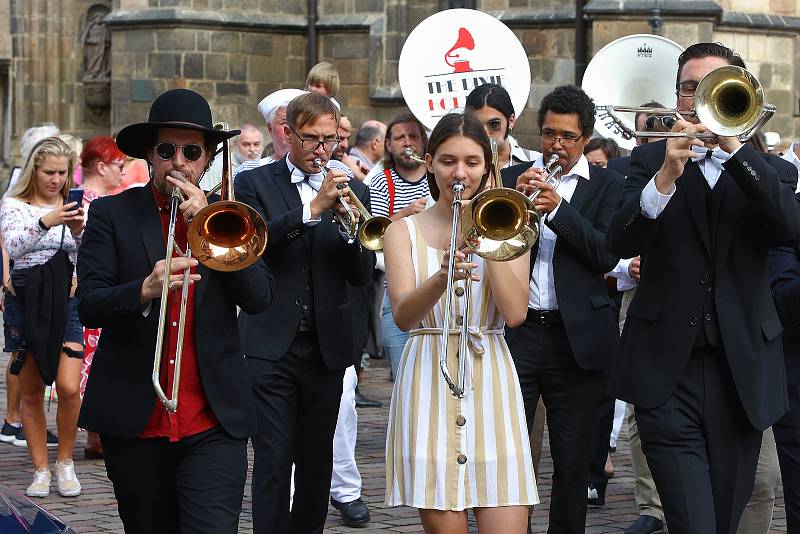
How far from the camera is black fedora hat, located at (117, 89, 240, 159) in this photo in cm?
538

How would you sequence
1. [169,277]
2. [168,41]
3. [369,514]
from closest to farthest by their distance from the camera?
[169,277] → [369,514] → [168,41]

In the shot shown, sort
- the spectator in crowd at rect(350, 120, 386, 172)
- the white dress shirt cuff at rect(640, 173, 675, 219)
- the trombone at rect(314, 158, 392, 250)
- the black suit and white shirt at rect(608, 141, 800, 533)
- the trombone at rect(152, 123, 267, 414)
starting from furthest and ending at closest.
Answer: the spectator in crowd at rect(350, 120, 386, 172) → the trombone at rect(314, 158, 392, 250) → the black suit and white shirt at rect(608, 141, 800, 533) → the white dress shirt cuff at rect(640, 173, 675, 219) → the trombone at rect(152, 123, 267, 414)

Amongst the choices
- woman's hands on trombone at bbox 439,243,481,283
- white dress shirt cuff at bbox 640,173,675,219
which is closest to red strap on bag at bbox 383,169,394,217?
white dress shirt cuff at bbox 640,173,675,219

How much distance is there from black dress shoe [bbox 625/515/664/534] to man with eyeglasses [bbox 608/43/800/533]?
2190 mm

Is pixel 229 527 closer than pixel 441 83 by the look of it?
Yes

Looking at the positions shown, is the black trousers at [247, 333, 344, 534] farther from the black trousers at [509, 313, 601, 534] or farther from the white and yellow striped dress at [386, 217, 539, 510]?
the white and yellow striped dress at [386, 217, 539, 510]

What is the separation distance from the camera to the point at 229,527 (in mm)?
5293

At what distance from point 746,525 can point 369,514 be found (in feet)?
7.61

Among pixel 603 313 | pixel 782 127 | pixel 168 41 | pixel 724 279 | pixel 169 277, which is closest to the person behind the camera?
pixel 169 277

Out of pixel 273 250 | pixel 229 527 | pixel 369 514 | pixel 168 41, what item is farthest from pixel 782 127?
pixel 229 527

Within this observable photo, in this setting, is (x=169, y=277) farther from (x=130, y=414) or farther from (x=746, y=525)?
(x=746, y=525)

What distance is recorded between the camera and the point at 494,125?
777 cm

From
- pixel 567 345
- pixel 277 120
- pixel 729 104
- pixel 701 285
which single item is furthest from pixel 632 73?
pixel 729 104

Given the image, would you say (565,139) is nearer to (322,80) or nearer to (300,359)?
(300,359)
